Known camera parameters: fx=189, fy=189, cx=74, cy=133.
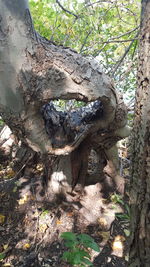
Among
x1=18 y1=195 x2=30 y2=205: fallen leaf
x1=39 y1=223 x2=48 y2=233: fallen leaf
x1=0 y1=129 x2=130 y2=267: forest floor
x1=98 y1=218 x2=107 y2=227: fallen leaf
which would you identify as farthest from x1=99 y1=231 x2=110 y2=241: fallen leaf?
x1=18 y1=195 x2=30 y2=205: fallen leaf

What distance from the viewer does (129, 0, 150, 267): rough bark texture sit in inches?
40.9

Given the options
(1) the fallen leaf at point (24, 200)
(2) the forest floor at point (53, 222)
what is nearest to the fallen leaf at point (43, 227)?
(2) the forest floor at point (53, 222)

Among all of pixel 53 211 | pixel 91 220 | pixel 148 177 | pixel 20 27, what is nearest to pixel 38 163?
pixel 53 211

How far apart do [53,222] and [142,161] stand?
6.39ft

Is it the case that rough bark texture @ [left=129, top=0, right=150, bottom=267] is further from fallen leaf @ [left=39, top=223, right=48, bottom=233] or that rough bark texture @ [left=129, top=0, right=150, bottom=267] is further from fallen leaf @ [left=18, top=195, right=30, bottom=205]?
fallen leaf @ [left=18, top=195, right=30, bottom=205]

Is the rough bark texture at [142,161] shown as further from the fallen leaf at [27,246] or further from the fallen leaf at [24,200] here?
the fallen leaf at [24,200]

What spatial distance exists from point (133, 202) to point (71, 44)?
4446 millimetres

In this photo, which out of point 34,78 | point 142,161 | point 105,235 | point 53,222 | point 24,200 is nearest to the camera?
point 142,161

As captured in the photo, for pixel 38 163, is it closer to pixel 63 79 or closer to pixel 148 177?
pixel 63 79

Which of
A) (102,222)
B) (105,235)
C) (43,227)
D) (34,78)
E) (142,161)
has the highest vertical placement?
(34,78)

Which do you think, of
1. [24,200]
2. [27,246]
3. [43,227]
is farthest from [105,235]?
[24,200]

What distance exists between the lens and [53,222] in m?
2.58

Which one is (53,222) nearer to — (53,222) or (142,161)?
(53,222)

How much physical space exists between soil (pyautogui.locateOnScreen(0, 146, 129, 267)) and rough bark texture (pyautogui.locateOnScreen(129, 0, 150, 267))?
1193 mm
